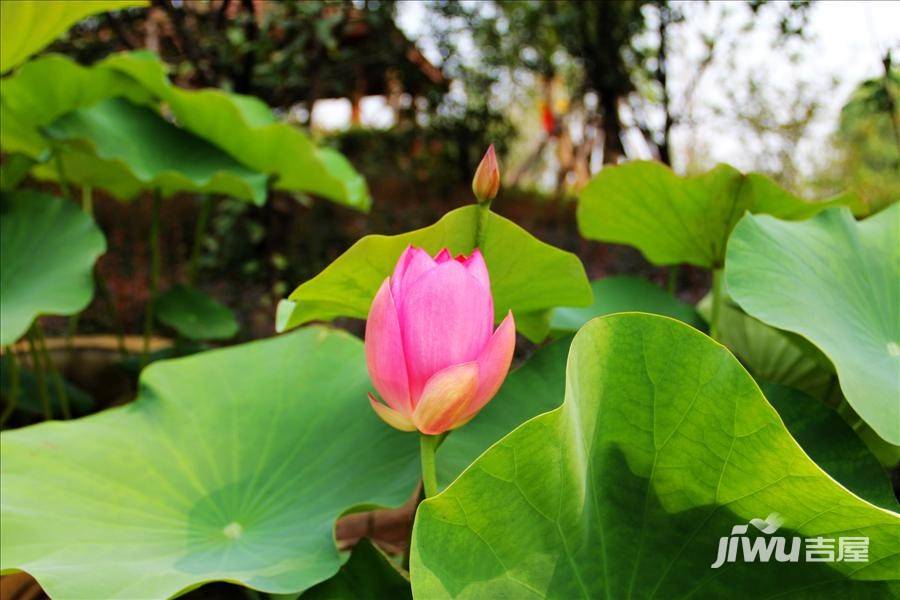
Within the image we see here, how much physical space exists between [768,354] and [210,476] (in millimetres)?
604

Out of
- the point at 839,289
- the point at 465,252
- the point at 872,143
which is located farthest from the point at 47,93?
the point at 872,143

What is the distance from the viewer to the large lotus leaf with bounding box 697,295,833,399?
734 millimetres

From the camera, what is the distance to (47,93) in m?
0.98

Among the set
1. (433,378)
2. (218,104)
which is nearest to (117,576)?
(433,378)

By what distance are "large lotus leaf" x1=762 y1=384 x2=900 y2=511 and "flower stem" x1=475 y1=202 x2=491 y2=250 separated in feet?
0.79

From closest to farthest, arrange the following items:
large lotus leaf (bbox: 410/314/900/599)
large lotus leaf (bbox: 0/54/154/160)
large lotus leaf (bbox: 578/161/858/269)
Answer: large lotus leaf (bbox: 410/314/900/599) → large lotus leaf (bbox: 578/161/858/269) → large lotus leaf (bbox: 0/54/154/160)

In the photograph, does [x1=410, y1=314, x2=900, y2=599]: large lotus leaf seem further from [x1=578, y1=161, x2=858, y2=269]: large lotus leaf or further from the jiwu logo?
[x1=578, y1=161, x2=858, y2=269]: large lotus leaf

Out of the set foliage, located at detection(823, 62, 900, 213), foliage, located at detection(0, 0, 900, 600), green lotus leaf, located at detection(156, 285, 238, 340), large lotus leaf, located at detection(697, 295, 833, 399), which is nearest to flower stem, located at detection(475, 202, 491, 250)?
foliage, located at detection(0, 0, 900, 600)

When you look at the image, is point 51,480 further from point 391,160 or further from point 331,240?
point 391,160

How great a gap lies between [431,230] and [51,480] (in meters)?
0.40

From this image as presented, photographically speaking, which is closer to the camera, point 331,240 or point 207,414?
point 207,414

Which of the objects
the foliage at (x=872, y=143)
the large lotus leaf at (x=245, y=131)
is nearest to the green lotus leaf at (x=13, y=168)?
the large lotus leaf at (x=245, y=131)

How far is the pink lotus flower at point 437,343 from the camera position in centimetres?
36

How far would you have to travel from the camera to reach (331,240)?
3.21 m
